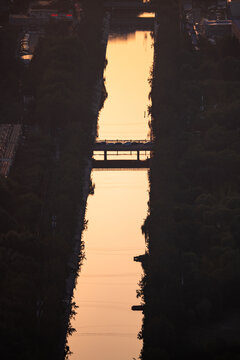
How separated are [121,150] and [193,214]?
15454 mm

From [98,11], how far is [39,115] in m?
27.0

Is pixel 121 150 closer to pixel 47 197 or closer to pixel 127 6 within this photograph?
pixel 47 197

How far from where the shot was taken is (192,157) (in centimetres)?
8100

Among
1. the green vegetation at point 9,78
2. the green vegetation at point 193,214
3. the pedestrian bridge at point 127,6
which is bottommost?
the green vegetation at point 193,214

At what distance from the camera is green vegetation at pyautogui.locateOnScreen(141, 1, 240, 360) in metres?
64.6

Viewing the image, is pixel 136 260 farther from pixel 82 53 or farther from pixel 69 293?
pixel 82 53

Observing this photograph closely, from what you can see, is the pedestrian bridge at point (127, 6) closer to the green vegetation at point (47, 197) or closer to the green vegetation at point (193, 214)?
the green vegetation at point (47, 197)

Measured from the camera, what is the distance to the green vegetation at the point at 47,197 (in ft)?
211

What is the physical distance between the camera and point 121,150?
290 ft

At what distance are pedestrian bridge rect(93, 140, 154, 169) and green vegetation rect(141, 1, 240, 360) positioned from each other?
930mm

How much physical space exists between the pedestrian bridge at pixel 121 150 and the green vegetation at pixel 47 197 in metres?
0.96

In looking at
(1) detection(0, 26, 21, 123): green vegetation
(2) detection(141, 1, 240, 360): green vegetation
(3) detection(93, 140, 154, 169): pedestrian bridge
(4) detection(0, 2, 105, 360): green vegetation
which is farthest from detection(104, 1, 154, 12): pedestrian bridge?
(3) detection(93, 140, 154, 169): pedestrian bridge

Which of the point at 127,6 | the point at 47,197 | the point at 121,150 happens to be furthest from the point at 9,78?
the point at 127,6

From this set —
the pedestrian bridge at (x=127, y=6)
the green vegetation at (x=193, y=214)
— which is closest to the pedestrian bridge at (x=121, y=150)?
the green vegetation at (x=193, y=214)
